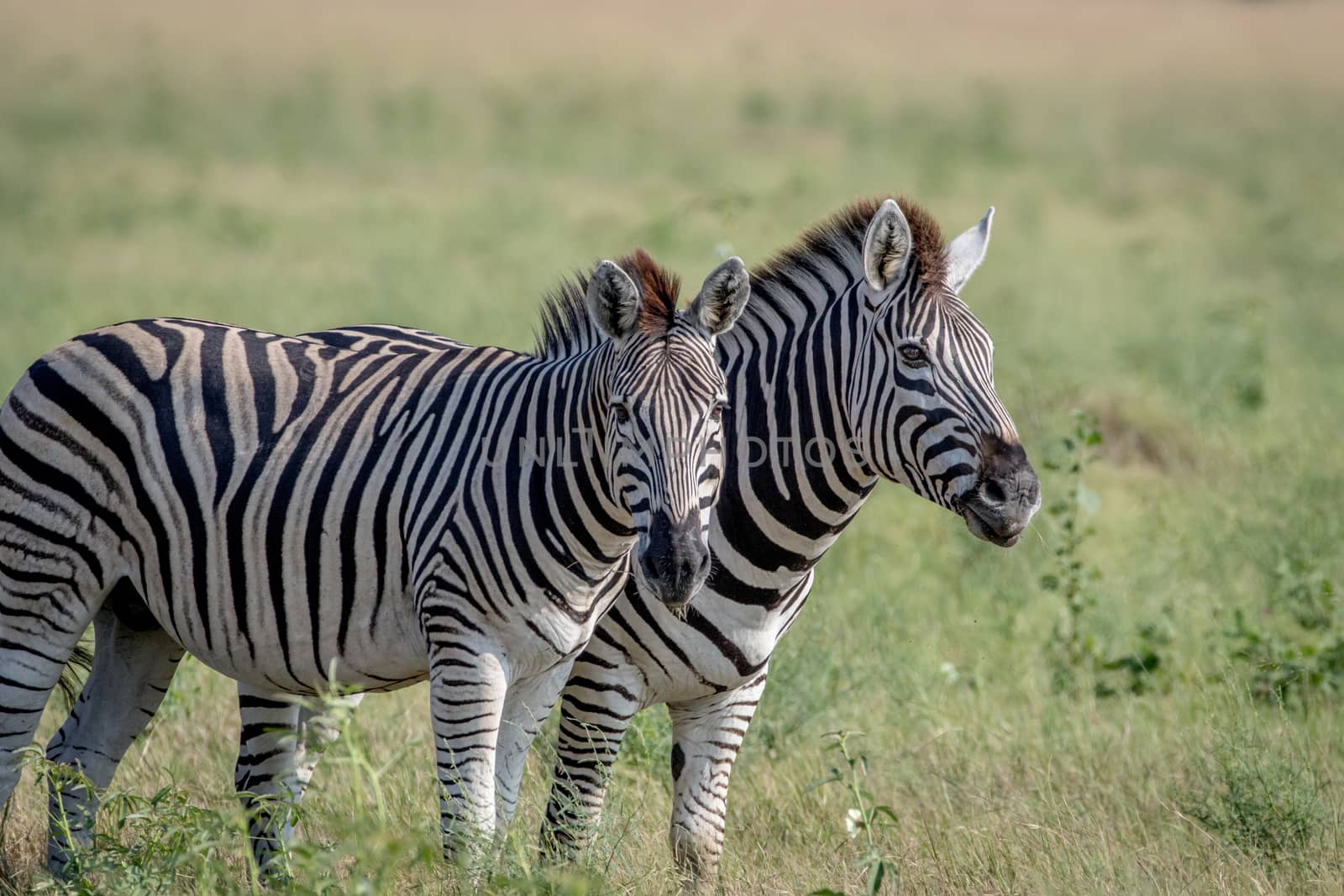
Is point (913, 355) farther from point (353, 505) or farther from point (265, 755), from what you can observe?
point (265, 755)

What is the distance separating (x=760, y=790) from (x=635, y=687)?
1.33m

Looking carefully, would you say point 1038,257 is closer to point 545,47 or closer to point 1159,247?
point 1159,247

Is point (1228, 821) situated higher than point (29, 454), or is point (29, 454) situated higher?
point (29, 454)

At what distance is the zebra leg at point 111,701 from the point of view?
489cm

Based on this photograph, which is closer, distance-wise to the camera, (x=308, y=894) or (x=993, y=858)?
(x=308, y=894)

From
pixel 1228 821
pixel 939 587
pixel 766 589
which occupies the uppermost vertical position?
pixel 766 589

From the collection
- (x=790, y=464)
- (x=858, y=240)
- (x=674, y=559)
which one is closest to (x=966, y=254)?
(x=858, y=240)

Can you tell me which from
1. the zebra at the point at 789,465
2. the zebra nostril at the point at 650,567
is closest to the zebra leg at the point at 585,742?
the zebra at the point at 789,465

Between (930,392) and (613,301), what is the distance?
1.10 m

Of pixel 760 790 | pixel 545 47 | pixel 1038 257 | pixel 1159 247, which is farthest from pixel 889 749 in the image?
pixel 545 47

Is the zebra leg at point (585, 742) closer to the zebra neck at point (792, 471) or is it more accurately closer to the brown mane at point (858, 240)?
the zebra neck at point (792, 471)

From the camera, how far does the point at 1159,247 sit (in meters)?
20.0

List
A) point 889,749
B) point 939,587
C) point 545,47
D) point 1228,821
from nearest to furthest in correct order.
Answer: point 1228,821 < point 889,749 < point 939,587 < point 545,47

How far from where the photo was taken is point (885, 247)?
14.8 ft
